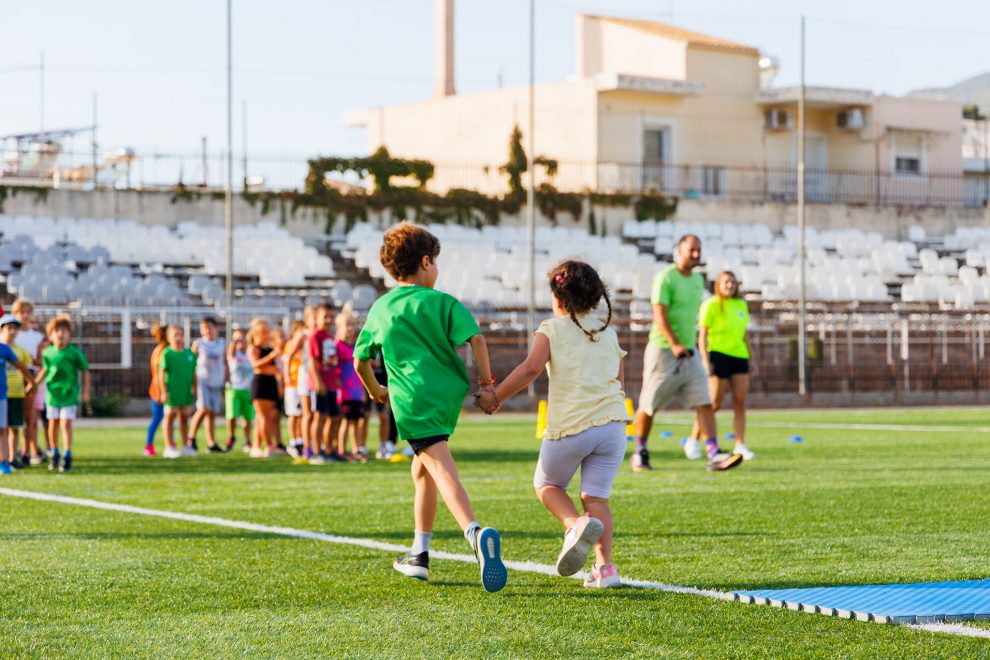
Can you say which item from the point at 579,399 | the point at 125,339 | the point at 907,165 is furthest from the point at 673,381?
the point at 907,165

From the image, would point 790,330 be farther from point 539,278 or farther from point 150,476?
point 150,476

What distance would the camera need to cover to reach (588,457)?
6699 millimetres

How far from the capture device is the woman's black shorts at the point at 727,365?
13.6 meters

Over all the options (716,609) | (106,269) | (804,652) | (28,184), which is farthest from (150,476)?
(28,184)

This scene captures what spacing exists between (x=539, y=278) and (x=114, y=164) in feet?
39.0

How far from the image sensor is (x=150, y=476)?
13430 millimetres

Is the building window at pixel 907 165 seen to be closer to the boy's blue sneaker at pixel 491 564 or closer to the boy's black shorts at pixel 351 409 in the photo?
the boy's black shorts at pixel 351 409

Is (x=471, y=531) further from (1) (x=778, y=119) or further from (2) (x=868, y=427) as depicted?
(1) (x=778, y=119)

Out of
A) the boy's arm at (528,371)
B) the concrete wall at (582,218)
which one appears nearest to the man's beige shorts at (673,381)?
the boy's arm at (528,371)

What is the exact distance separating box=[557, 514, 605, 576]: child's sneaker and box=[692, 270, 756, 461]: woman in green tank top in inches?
294

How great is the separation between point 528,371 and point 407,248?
2.59ft

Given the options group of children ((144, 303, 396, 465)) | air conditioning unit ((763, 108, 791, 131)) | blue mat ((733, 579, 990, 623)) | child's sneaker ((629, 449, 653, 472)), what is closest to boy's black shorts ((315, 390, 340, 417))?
group of children ((144, 303, 396, 465))

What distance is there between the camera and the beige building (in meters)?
44.8

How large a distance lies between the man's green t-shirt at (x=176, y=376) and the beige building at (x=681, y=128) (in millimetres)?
25950
